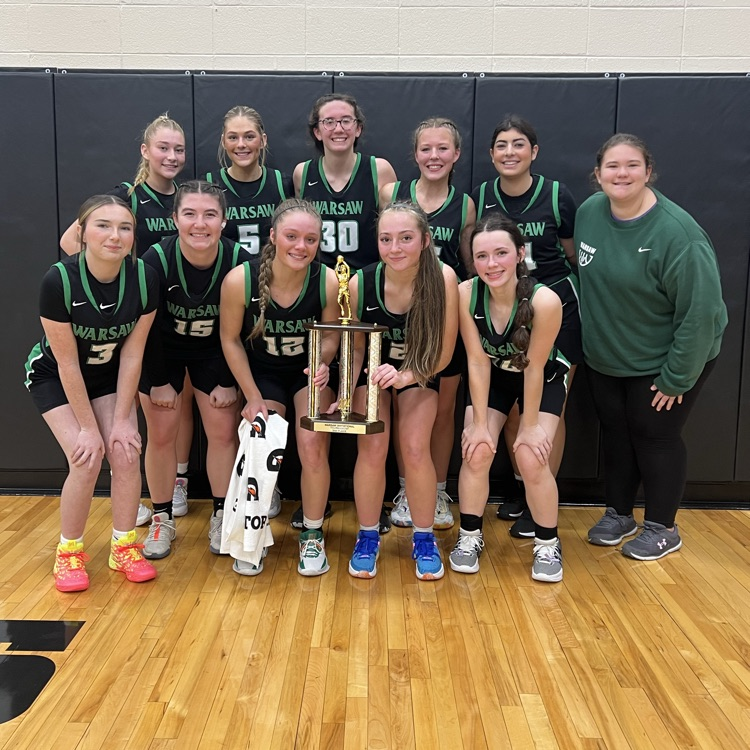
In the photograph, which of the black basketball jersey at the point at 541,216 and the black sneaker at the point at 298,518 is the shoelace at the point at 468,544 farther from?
the black basketball jersey at the point at 541,216

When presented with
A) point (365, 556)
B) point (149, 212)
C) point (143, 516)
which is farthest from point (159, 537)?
point (149, 212)

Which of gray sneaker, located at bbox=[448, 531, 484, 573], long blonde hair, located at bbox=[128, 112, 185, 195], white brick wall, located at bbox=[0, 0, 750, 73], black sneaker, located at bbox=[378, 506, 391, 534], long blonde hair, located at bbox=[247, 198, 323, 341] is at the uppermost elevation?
white brick wall, located at bbox=[0, 0, 750, 73]

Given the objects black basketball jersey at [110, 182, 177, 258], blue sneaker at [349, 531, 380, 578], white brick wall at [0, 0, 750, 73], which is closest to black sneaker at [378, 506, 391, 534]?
blue sneaker at [349, 531, 380, 578]

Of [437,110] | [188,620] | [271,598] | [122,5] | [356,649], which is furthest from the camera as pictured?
[122,5]

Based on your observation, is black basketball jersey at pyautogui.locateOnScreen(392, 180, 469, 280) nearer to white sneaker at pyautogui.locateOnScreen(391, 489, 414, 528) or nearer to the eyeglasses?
the eyeglasses

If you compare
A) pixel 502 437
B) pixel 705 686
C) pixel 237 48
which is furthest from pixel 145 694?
pixel 237 48

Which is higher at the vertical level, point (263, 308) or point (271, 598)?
point (263, 308)

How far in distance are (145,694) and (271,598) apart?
640mm

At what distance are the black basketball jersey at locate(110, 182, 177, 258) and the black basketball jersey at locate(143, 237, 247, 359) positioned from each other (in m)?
0.24

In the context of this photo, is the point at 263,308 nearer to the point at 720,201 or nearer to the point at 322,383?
the point at 322,383

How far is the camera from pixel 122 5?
377 centimetres

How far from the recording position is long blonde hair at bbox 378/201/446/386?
8.86 ft

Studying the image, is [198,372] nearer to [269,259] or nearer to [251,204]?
[269,259]

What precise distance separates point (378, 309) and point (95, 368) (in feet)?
3.35
